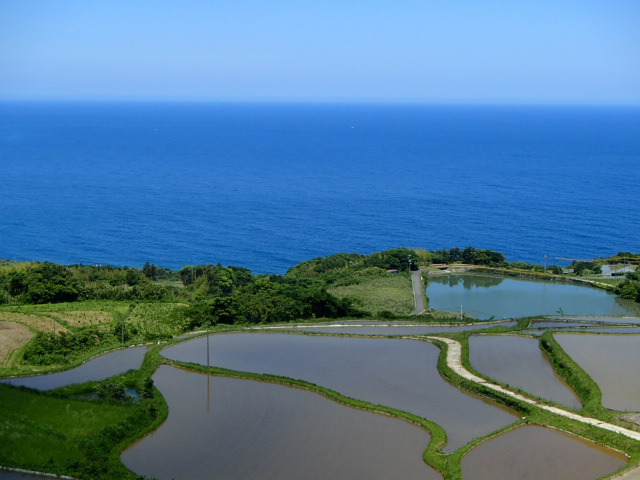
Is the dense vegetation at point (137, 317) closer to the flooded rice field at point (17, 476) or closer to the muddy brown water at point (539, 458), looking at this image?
the flooded rice field at point (17, 476)

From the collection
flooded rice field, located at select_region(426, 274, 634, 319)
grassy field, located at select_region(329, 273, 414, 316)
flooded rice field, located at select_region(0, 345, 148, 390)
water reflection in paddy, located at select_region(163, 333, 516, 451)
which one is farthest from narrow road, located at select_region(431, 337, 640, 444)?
flooded rice field, located at select_region(0, 345, 148, 390)

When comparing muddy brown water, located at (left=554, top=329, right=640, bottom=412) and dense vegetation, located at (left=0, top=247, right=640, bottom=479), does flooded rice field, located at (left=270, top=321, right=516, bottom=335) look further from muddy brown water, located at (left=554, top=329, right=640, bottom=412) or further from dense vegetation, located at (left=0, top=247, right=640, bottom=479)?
muddy brown water, located at (left=554, top=329, right=640, bottom=412)

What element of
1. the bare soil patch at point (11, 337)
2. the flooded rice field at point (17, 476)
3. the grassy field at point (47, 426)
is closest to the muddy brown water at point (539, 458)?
the grassy field at point (47, 426)

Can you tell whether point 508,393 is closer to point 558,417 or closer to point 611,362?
point 558,417

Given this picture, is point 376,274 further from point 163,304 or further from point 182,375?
point 182,375

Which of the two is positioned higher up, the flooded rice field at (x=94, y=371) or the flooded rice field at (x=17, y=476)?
the flooded rice field at (x=17, y=476)

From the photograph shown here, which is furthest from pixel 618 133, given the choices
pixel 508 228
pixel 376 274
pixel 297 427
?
pixel 297 427
